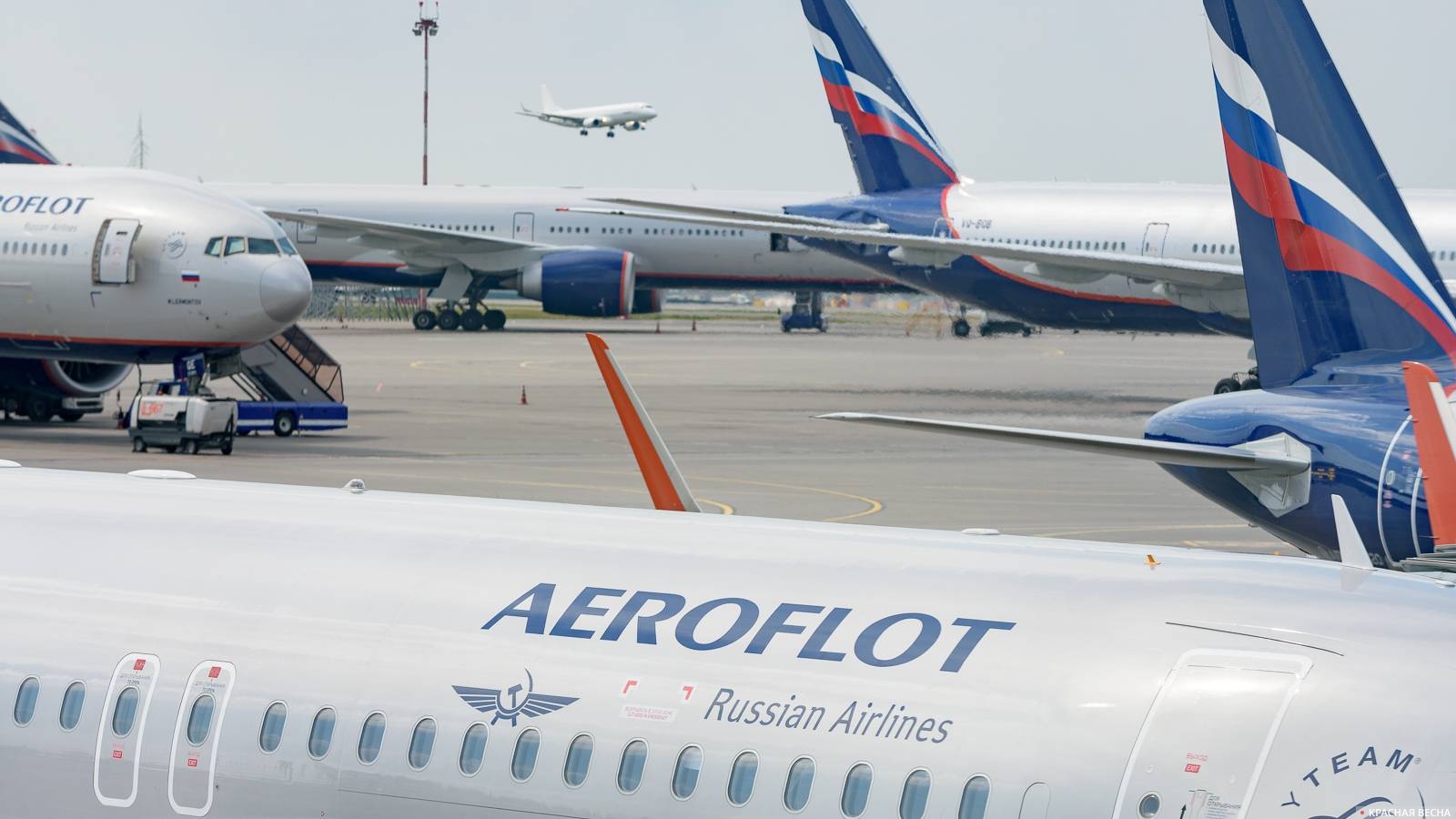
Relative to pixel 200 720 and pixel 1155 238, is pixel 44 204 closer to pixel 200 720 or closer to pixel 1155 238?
pixel 1155 238

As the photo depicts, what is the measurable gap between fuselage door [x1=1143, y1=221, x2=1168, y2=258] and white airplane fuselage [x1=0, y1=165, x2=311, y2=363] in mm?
19040

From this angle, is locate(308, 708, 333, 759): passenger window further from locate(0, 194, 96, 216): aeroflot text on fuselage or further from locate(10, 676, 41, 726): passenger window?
locate(0, 194, 96, 216): aeroflot text on fuselage

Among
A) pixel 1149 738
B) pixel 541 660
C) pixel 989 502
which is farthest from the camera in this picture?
pixel 989 502

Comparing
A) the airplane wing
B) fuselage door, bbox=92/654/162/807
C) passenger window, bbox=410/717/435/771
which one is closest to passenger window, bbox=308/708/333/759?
passenger window, bbox=410/717/435/771

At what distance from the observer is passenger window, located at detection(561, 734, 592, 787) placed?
Answer: 6500mm

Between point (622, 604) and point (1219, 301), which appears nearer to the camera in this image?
point (622, 604)

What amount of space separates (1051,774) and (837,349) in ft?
204

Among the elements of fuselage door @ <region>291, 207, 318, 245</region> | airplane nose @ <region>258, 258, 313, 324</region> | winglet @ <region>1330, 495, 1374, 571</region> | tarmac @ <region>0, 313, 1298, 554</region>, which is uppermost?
fuselage door @ <region>291, 207, 318, 245</region>

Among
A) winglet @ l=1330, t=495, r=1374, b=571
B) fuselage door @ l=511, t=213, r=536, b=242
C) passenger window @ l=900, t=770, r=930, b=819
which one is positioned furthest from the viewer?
fuselage door @ l=511, t=213, r=536, b=242

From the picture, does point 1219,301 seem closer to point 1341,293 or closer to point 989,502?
point 989,502

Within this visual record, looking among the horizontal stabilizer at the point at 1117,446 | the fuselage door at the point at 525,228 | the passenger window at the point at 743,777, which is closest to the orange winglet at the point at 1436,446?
the horizontal stabilizer at the point at 1117,446

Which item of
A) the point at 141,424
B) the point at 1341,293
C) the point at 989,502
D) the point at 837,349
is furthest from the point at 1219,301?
the point at 837,349

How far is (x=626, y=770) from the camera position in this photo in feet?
21.1

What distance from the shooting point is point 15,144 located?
39.0 meters
